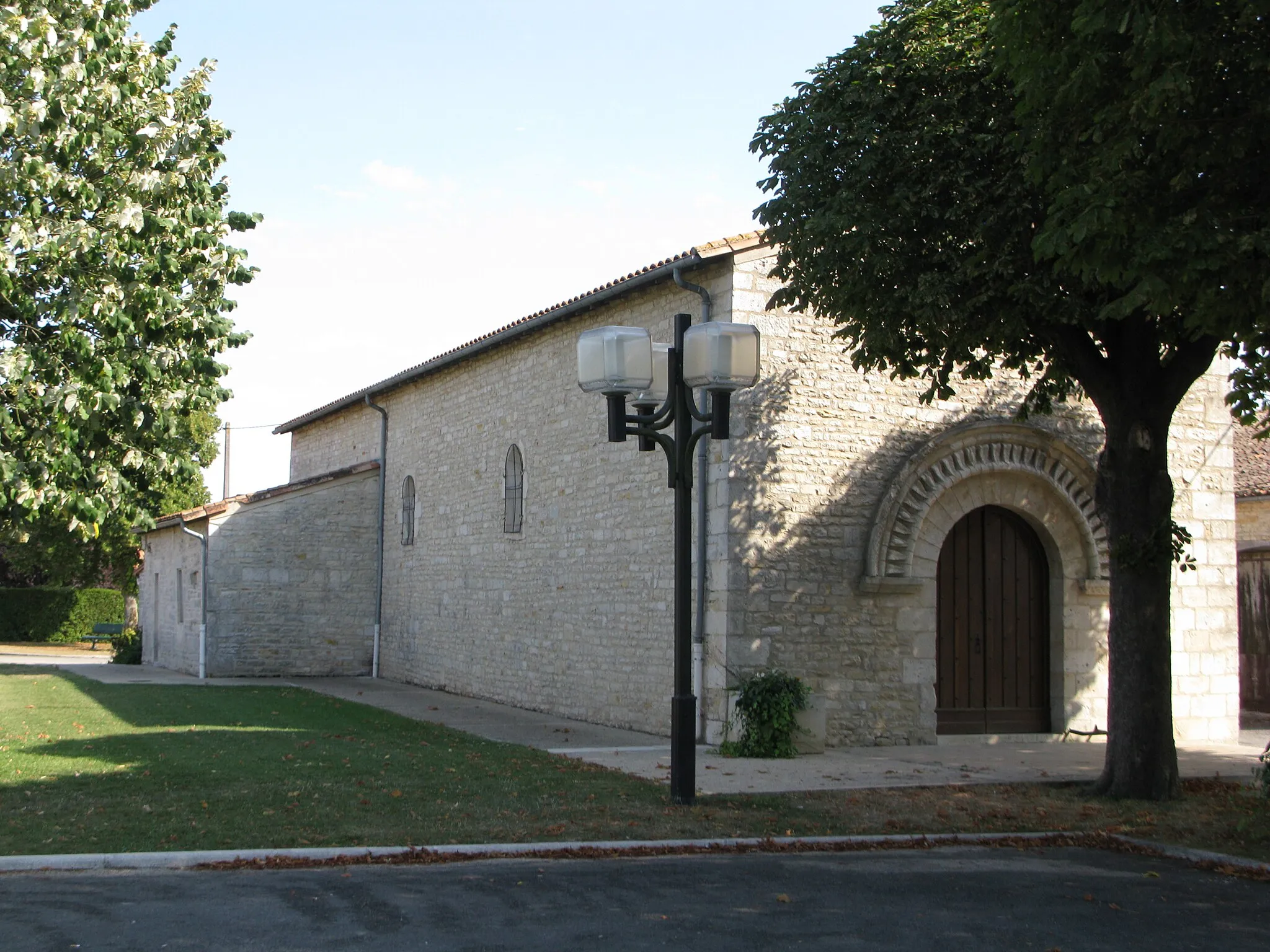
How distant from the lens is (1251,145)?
25.8 feet

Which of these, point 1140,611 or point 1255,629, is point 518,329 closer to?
point 1140,611

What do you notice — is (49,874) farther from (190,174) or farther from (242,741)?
(190,174)

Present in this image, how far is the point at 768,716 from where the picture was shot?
12070 millimetres

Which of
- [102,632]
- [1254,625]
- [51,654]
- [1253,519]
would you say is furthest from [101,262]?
[102,632]

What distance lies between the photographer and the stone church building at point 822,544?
507 inches

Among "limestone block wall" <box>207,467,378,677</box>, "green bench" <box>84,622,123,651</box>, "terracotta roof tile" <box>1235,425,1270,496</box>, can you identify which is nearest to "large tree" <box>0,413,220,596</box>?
"green bench" <box>84,622,123,651</box>

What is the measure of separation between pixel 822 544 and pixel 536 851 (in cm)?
637

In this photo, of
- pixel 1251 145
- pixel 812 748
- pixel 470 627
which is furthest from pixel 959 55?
pixel 470 627

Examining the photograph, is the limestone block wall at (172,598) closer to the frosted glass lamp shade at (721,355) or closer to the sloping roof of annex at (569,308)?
the sloping roof of annex at (569,308)

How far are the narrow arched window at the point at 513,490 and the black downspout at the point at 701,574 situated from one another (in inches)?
187

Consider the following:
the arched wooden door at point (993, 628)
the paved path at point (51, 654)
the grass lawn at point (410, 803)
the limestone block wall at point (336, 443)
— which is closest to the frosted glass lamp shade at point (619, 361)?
the grass lawn at point (410, 803)

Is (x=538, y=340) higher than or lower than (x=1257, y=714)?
higher

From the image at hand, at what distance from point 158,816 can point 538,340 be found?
997cm

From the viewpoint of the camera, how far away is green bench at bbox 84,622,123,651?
109 feet
